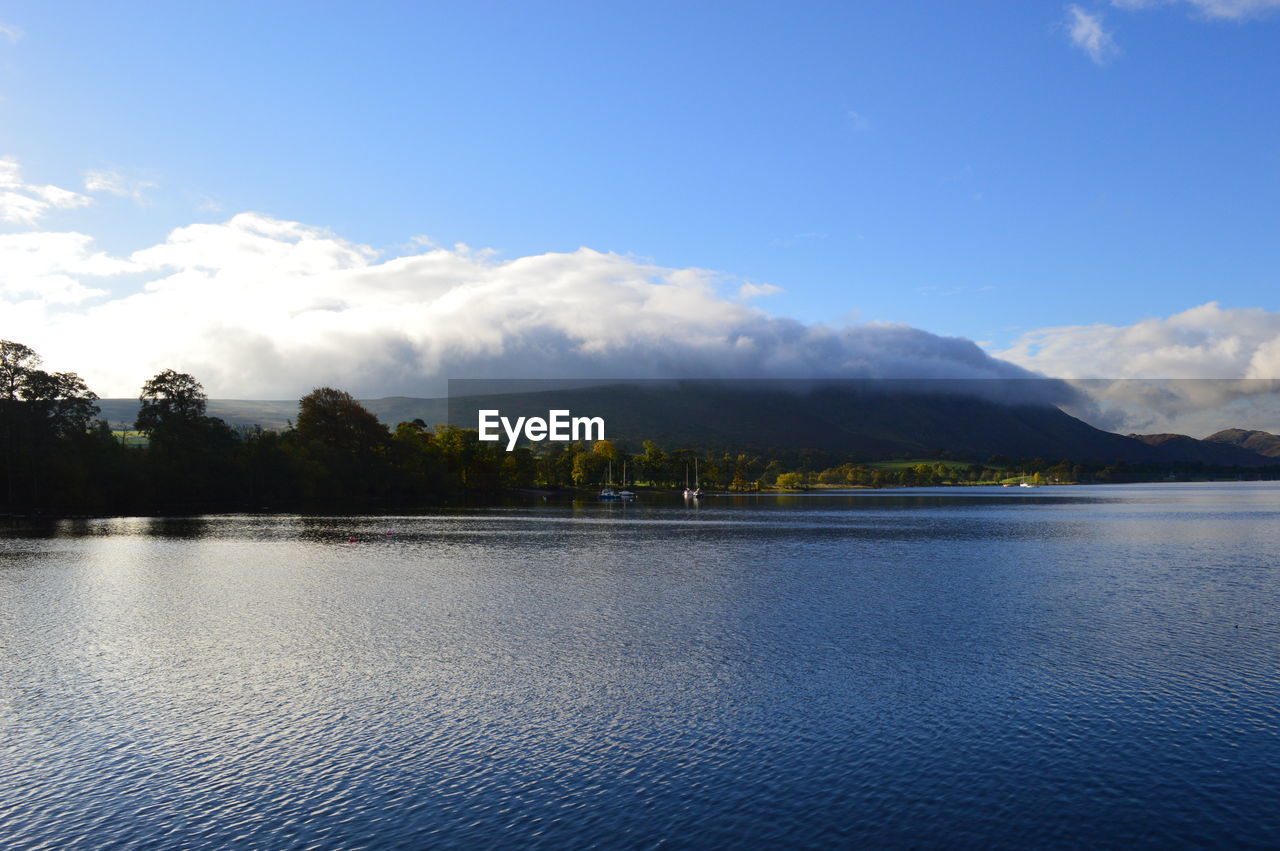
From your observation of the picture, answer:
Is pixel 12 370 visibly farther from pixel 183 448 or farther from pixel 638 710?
pixel 638 710

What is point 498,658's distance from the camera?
36.8 metres

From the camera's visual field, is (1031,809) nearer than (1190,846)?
No

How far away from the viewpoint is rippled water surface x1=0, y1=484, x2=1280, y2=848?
65.4ft

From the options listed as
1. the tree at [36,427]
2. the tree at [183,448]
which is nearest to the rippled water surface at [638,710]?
the tree at [36,427]

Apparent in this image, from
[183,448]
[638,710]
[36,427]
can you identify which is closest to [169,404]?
[183,448]

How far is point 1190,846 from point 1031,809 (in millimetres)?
3283

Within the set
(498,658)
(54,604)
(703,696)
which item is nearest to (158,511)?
(54,604)

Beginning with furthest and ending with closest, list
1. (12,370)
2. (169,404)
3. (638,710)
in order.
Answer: (169,404)
(12,370)
(638,710)

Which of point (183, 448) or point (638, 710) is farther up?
point (183, 448)

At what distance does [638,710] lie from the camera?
93.8ft

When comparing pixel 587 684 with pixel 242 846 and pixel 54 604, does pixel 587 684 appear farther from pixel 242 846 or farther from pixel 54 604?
pixel 54 604

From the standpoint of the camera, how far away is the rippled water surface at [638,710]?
65.4 feet

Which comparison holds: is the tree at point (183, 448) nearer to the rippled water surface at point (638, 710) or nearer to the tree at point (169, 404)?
the tree at point (169, 404)

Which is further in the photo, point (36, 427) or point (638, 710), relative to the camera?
point (36, 427)
